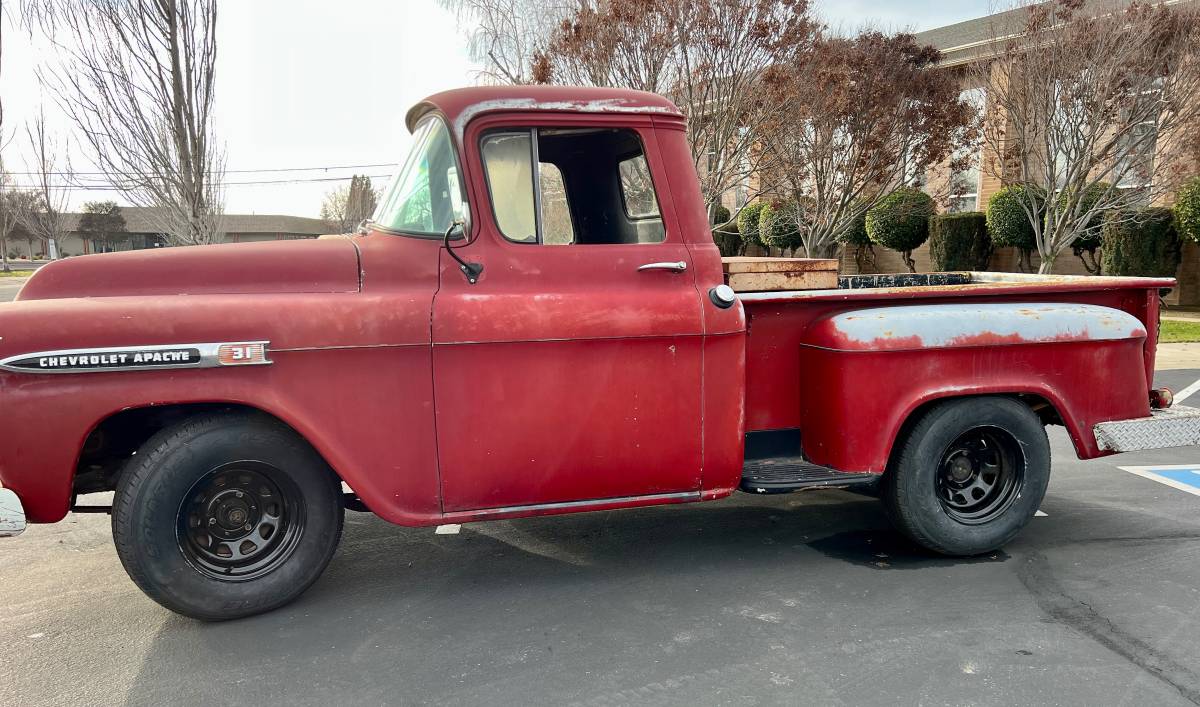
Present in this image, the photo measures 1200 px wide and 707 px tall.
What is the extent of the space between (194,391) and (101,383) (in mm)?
332

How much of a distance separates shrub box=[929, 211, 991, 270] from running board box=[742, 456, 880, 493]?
16.5 metres

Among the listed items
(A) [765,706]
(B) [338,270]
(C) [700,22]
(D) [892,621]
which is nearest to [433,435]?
(B) [338,270]

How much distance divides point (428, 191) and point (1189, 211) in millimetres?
17383

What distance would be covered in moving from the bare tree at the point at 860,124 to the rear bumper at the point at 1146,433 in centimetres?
872

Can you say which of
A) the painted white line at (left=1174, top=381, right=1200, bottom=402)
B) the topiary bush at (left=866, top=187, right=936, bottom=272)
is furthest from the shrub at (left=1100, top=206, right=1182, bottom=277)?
the painted white line at (left=1174, top=381, right=1200, bottom=402)

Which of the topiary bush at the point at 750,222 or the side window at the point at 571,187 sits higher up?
the topiary bush at the point at 750,222

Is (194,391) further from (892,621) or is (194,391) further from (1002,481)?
(1002,481)

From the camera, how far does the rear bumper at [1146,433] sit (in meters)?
4.14

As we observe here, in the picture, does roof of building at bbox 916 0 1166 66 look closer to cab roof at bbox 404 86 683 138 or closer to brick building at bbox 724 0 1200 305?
brick building at bbox 724 0 1200 305

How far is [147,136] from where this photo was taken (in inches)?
417

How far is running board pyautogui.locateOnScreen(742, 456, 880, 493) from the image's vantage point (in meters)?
3.82

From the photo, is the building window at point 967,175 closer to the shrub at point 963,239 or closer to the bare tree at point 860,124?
the shrub at point 963,239

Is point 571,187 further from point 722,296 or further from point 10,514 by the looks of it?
point 10,514

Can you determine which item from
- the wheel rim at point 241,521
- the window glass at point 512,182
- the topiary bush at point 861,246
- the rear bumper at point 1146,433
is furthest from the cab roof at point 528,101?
the topiary bush at point 861,246
